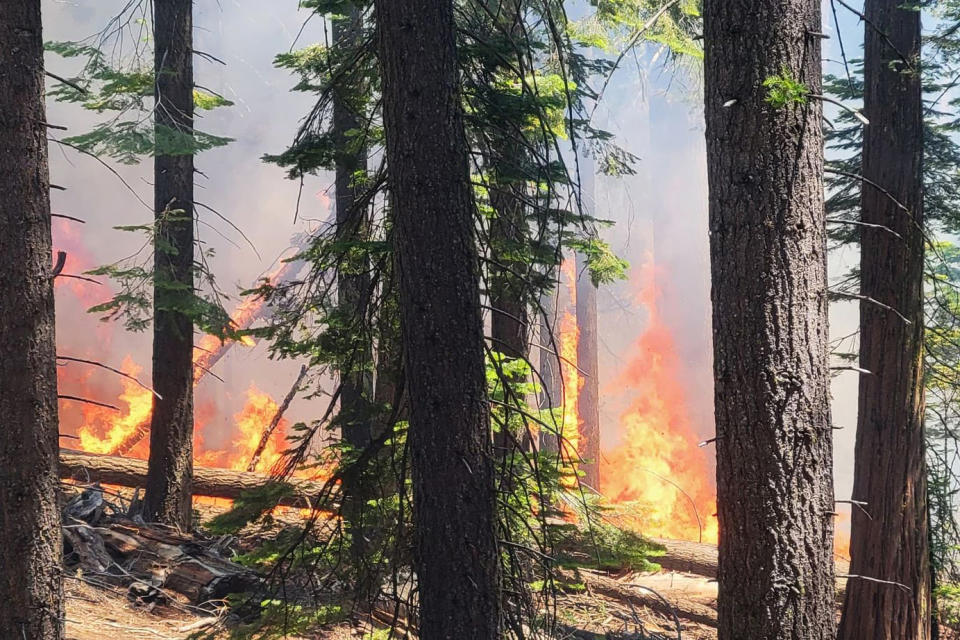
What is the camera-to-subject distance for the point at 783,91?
359cm

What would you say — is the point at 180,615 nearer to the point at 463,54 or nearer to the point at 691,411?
the point at 463,54

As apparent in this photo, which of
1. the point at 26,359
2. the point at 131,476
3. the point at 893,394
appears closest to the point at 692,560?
the point at 893,394

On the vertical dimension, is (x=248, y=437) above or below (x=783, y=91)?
below

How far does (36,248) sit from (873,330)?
7351 millimetres

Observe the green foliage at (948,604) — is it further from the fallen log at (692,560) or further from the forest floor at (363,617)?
the fallen log at (692,560)

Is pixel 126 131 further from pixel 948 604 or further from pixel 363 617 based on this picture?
pixel 948 604

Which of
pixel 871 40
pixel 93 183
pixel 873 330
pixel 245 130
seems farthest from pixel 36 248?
pixel 245 130

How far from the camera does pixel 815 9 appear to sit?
3.77 m

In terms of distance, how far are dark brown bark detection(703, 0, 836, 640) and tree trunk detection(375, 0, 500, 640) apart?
4.27 ft

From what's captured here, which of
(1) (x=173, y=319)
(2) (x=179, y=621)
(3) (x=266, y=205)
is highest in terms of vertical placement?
(3) (x=266, y=205)

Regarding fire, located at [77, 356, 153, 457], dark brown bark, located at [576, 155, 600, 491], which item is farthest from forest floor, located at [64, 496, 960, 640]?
fire, located at [77, 356, 153, 457]

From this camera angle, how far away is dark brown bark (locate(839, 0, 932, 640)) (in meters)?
7.50

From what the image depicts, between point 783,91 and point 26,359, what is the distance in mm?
4580

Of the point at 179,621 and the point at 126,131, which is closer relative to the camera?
the point at 179,621
